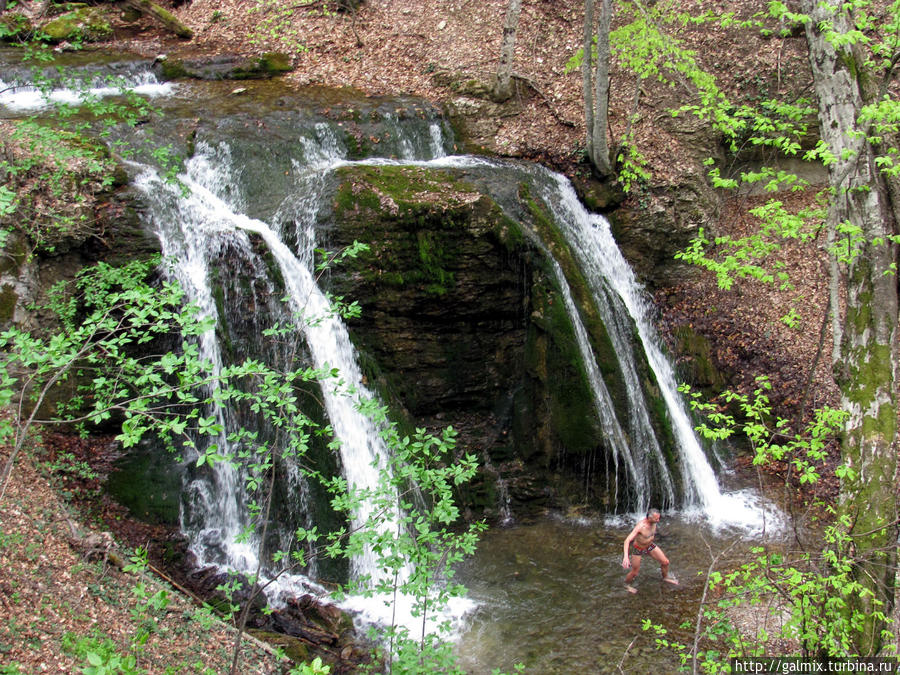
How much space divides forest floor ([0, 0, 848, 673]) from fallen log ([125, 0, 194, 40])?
0.90ft

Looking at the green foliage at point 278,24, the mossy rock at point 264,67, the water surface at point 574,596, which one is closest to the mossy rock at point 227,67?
the mossy rock at point 264,67

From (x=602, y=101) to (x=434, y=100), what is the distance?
11.7ft

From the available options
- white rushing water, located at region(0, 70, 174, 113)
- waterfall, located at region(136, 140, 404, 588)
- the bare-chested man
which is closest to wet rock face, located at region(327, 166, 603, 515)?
waterfall, located at region(136, 140, 404, 588)

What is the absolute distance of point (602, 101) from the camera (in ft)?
35.4

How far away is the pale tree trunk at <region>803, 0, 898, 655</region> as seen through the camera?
4.23 metres

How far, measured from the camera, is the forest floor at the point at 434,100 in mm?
4664

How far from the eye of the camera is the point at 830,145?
15.7 feet

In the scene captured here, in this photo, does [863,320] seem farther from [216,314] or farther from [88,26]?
[88,26]

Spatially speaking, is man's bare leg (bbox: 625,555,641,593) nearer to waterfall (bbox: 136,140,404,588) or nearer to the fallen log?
waterfall (bbox: 136,140,404,588)

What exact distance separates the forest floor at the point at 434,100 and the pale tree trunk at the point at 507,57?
45 centimetres

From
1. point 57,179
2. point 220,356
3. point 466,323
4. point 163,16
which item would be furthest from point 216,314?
point 163,16

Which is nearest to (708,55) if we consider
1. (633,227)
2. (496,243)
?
(633,227)

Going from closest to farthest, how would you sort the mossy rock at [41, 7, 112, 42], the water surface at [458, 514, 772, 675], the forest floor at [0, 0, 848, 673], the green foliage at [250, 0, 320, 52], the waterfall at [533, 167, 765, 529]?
the forest floor at [0, 0, 848, 673] < the water surface at [458, 514, 772, 675] < the waterfall at [533, 167, 765, 529] < the mossy rock at [41, 7, 112, 42] < the green foliage at [250, 0, 320, 52]

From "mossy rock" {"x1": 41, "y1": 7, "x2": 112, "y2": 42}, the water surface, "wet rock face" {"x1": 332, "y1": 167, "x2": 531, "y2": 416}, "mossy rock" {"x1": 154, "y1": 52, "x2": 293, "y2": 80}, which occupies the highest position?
"mossy rock" {"x1": 41, "y1": 7, "x2": 112, "y2": 42}
